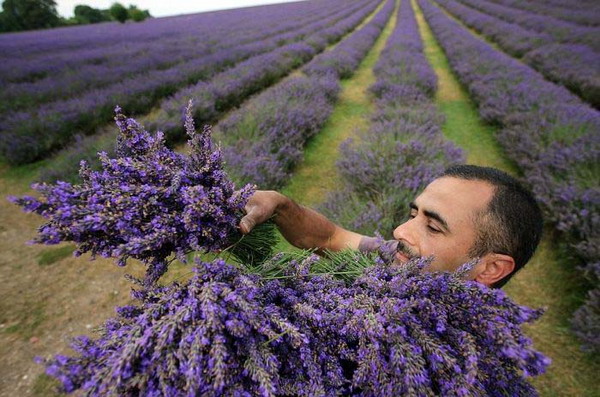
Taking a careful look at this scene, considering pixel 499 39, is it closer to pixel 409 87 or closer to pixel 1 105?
pixel 409 87

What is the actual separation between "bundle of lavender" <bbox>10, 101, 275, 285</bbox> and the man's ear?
131 centimetres

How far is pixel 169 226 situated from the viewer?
100 cm

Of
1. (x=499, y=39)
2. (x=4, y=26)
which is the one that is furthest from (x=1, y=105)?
(x=4, y=26)

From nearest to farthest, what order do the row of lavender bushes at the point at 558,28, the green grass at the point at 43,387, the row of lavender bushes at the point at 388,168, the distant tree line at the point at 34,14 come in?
the green grass at the point at 43,387
the row of lavender bushes at the point at 388,168
the row of lavender bushes at the point at 558,28
the distant tree line at the point at 34,14

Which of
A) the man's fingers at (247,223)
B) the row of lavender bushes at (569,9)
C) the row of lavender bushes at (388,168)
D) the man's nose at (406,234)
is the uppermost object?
the row of lavender bushes at (569,9)

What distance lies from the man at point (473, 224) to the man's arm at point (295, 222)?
0.03 feet

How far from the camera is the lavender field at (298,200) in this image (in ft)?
2.88

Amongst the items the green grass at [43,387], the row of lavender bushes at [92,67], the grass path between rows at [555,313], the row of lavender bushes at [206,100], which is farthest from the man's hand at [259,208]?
the row of lavender bushes at [92,67]

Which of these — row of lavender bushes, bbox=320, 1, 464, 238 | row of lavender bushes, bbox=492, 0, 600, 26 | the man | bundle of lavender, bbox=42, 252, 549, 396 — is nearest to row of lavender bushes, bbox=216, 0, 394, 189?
row of lavender bushes, bbox=320, 1, 464, 238

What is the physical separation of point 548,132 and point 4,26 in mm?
52216

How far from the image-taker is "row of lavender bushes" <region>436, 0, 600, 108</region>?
754 centimetres

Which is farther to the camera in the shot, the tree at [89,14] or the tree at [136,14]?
the tree at [89,14]

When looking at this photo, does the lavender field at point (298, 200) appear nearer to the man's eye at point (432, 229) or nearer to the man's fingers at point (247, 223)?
the man's fingers at point (247, 223)

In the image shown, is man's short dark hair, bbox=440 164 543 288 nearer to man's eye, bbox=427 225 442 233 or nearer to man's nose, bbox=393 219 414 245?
man's eye, bbox=427 225 442 233
